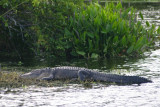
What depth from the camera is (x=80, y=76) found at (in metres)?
10.4

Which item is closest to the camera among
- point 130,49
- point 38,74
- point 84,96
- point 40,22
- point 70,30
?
point 84,96

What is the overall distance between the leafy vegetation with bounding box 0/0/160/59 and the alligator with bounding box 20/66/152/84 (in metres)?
3.46

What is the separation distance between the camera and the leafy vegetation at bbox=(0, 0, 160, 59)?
1410 cm

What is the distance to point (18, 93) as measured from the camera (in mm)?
9195

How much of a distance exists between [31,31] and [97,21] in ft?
8.12

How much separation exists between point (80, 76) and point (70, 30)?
4524 millimetres

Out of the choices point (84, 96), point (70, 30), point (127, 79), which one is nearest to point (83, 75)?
point (127, 79)

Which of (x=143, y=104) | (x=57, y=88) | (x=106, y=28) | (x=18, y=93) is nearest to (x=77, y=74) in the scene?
(x=57, y=88)

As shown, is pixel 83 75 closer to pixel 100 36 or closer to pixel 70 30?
pixel 100 36

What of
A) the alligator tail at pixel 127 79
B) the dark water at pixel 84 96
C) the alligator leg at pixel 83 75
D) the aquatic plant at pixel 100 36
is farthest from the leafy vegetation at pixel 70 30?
the alligator tail at pixel 127 79

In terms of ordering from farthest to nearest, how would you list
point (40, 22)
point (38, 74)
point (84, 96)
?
point (40, 22)
point (38, 74)
point (84, 96)

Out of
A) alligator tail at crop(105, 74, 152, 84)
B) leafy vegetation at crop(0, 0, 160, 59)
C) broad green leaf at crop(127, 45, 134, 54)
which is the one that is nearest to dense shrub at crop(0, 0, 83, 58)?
leafy vegetation at crop(0, 0, 160, 59)

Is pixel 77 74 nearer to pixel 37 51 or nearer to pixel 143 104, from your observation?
pixel 143 104

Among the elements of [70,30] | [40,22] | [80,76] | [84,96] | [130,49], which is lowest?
[84,96]
